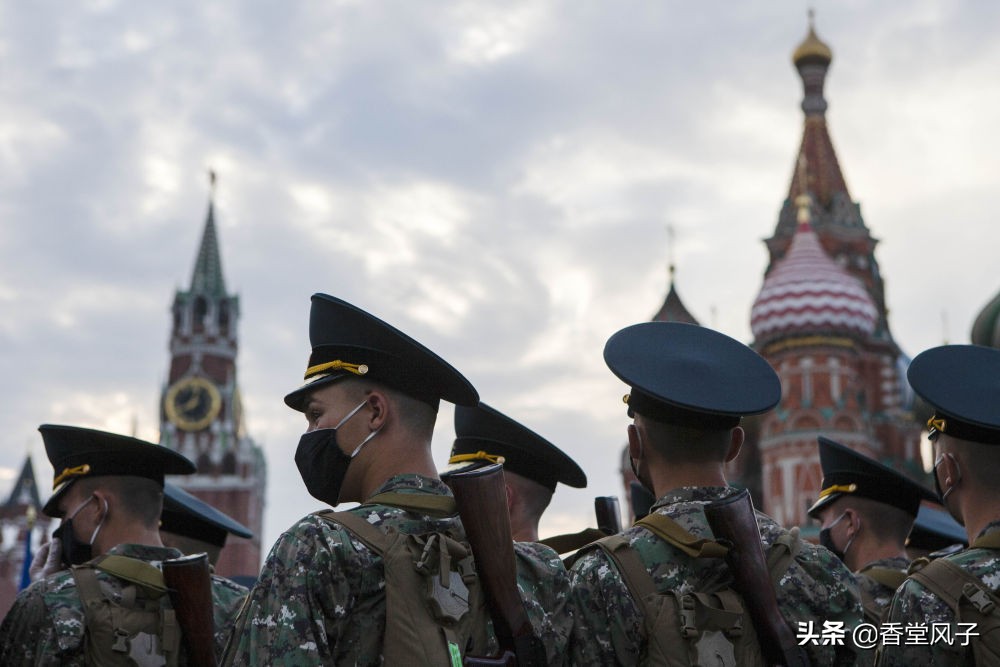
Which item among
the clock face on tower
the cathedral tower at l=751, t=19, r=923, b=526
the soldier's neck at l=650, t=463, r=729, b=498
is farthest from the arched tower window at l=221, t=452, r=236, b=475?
the soldier's neck at l=650, t=463, r=729, b=498

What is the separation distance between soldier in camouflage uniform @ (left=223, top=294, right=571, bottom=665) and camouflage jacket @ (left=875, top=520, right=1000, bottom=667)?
97cm

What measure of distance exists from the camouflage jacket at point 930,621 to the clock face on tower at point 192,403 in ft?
245

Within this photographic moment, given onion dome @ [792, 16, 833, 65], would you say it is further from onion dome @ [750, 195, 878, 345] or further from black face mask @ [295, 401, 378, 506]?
black face mask @ [295, 401, 378, 506]

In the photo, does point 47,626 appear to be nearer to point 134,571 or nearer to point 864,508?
point 134,571

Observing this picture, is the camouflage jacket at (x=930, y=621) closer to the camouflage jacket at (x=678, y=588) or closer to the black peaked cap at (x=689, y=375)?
the camouflage jacket at (x=678, y=588)

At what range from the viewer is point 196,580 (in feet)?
15.3

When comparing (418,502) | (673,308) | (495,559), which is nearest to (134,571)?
(418,502)

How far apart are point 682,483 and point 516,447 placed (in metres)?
1.41

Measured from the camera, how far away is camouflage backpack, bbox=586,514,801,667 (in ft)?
12.4

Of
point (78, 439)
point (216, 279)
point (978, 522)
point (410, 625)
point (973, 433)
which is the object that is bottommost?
point (410, 625)

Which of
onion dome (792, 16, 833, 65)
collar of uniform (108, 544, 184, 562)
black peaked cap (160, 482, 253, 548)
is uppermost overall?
onion dome (792, 16, 833, 65)

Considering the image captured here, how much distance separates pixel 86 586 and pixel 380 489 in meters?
1.62

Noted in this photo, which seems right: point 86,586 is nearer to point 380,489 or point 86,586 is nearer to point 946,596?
point 380,489

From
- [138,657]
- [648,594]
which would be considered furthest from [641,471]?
[138,657]
